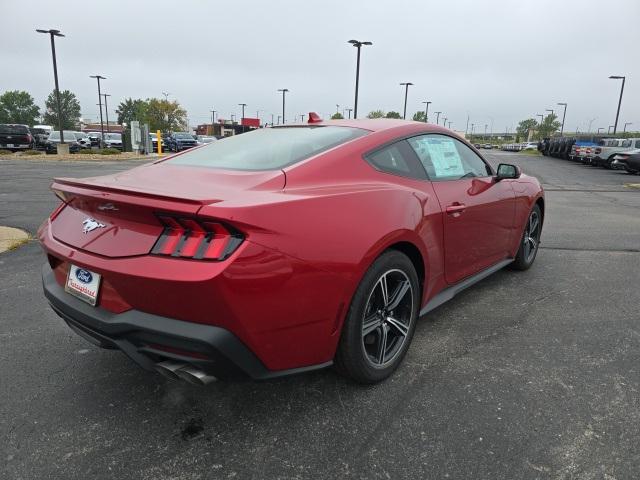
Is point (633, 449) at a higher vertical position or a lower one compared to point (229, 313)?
lower

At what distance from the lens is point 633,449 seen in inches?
85.5

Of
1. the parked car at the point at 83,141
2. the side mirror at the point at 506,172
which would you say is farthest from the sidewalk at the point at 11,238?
the parked car at the point at 83,141

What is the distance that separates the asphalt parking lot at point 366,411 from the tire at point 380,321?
0.15 m

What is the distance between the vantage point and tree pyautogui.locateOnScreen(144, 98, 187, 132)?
6488 cm

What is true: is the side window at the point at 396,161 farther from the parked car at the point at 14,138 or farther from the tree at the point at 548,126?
the tree at the point at 548,126

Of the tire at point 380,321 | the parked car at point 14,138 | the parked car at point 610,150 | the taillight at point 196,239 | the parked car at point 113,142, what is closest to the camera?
the taillight at point 196,239

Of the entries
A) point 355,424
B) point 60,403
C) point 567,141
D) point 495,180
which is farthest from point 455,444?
point 567,141

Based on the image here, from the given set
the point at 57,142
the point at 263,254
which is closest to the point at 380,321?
the point at 263,254

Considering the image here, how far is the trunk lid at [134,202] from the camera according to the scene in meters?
1.99

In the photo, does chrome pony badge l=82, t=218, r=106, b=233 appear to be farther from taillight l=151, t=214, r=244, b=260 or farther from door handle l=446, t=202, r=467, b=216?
door handle l=446, t=202, r=467, b=216

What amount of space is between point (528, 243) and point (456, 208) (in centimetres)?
204

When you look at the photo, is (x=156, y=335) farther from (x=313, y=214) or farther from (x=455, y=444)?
(x=455, y=444)

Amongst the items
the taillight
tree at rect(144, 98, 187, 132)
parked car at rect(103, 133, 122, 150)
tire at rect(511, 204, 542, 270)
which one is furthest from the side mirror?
tree at rect(144, 98, 187, 132)

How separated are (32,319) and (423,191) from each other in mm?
2992
